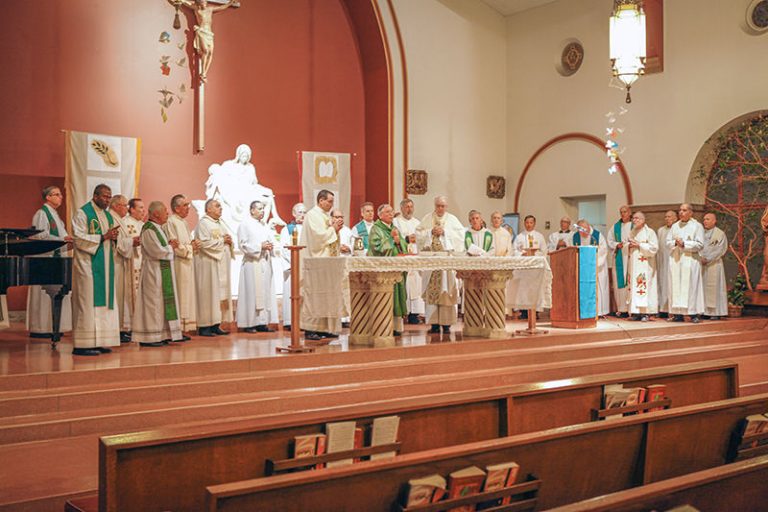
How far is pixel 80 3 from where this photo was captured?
Answer: 9898 mm

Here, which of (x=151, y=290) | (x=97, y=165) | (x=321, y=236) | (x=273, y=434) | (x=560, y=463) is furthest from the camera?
(x=97, y=165)

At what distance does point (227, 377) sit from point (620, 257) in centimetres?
721

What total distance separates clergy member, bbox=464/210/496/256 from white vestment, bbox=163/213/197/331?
3.06 meters

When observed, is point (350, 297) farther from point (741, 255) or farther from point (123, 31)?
point (741, 255)

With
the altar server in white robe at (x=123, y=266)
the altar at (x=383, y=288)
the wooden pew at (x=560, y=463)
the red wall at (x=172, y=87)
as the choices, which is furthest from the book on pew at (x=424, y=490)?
the red wall at (x=172, y=87)

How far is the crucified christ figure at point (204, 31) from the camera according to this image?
33.9 feet

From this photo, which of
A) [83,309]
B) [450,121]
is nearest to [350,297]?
[83,309]

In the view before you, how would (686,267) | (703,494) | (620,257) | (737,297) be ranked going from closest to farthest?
(703,494), (686,267), (737,297), (620,257)

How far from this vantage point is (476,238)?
10.1 meters

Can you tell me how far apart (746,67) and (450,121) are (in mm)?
4641

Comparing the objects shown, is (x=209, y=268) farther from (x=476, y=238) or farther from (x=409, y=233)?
(x=476, y=238)

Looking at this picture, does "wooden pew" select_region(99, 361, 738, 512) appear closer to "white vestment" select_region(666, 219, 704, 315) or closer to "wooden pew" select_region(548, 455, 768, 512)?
"wooden pew" select_region(548, 455, 768, 512)

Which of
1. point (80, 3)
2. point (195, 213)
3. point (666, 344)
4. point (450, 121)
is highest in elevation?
point (80, 3)

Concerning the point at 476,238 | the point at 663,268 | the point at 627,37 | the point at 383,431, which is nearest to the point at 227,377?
the point at 383,431
